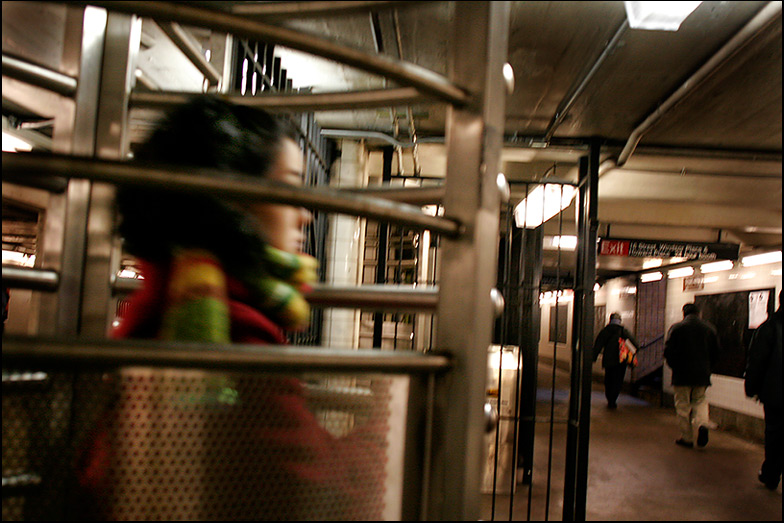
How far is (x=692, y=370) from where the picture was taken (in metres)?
6.13

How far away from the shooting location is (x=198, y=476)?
71 centimetres

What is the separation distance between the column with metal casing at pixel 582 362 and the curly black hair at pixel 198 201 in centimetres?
323

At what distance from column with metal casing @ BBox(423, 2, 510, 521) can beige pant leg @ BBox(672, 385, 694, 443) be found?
6597mm

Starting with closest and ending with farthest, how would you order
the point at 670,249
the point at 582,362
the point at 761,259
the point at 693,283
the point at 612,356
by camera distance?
the point at 582,362 < the point at 670,249 < the point at 761,259 < the point at 612,356 < the point at 693,283

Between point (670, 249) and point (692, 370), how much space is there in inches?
62.5

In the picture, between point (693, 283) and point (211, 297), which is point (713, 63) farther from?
point (693, 283)

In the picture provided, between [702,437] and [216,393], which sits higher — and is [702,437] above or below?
below

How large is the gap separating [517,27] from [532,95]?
83 centimetres

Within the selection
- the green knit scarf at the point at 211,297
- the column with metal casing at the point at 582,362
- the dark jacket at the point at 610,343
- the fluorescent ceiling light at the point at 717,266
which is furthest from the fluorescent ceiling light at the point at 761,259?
the green knit scarf at the point at 211,297

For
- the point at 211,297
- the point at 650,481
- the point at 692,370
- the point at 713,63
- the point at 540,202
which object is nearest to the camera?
the point at 211,297

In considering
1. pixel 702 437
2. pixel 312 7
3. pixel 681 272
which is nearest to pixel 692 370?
pixel 702 437

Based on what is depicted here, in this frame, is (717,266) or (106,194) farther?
(717,266)

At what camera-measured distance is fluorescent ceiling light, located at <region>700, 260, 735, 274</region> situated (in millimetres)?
8062

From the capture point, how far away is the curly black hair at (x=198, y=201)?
0.82 m
